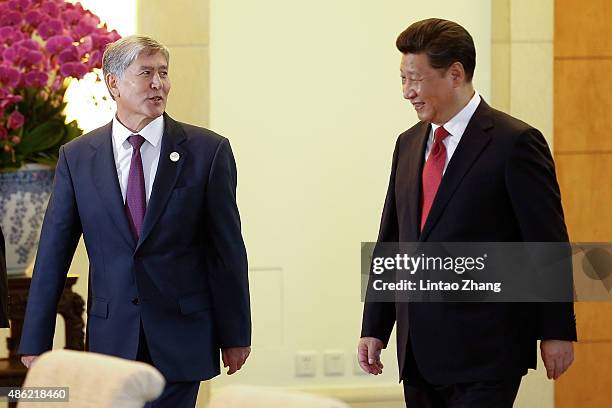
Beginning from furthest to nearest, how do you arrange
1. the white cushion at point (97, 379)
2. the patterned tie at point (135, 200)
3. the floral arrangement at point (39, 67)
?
the floral arrangement at point (39, 67) < the patterned tie at point (135, 200) < the white cushion at point (97, 379)

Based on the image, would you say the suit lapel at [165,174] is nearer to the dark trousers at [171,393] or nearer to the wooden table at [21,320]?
the dark trousers at [171,393]

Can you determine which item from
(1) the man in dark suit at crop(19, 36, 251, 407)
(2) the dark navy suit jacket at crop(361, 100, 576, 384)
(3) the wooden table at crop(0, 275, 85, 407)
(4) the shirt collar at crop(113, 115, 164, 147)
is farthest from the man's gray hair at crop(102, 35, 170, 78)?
(3) the wooden table at crop(0, 275, 85, 407)

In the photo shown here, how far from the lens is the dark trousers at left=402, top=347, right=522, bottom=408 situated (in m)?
3.70

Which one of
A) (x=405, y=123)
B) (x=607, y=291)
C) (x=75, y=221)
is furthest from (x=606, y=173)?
(x=75, y=221)

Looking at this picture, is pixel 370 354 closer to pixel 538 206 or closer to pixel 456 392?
pixel 456 392

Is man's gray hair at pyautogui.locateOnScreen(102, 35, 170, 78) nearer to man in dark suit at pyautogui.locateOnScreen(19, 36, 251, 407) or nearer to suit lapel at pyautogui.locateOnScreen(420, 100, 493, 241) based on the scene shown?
man in dark suit at pyautogui.locateOnScreen(19, 36, 251, 407)

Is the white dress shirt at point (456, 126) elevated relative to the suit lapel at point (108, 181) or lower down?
elevated

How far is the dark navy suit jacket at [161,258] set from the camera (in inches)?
154

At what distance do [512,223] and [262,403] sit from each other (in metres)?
1.77

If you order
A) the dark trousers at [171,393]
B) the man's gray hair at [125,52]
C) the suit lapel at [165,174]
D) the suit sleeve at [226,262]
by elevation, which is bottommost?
the dark trousers at [171,393]

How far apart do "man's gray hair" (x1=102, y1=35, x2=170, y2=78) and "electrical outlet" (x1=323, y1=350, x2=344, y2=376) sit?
110 inches

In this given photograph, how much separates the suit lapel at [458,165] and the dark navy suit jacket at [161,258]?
65 cm

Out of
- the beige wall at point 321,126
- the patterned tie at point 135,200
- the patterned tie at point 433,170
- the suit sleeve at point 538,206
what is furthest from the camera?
the beige wall at point 321,126

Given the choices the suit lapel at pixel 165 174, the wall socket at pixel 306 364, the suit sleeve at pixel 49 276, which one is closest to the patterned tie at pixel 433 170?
the suit lapel at pixel 165 174
